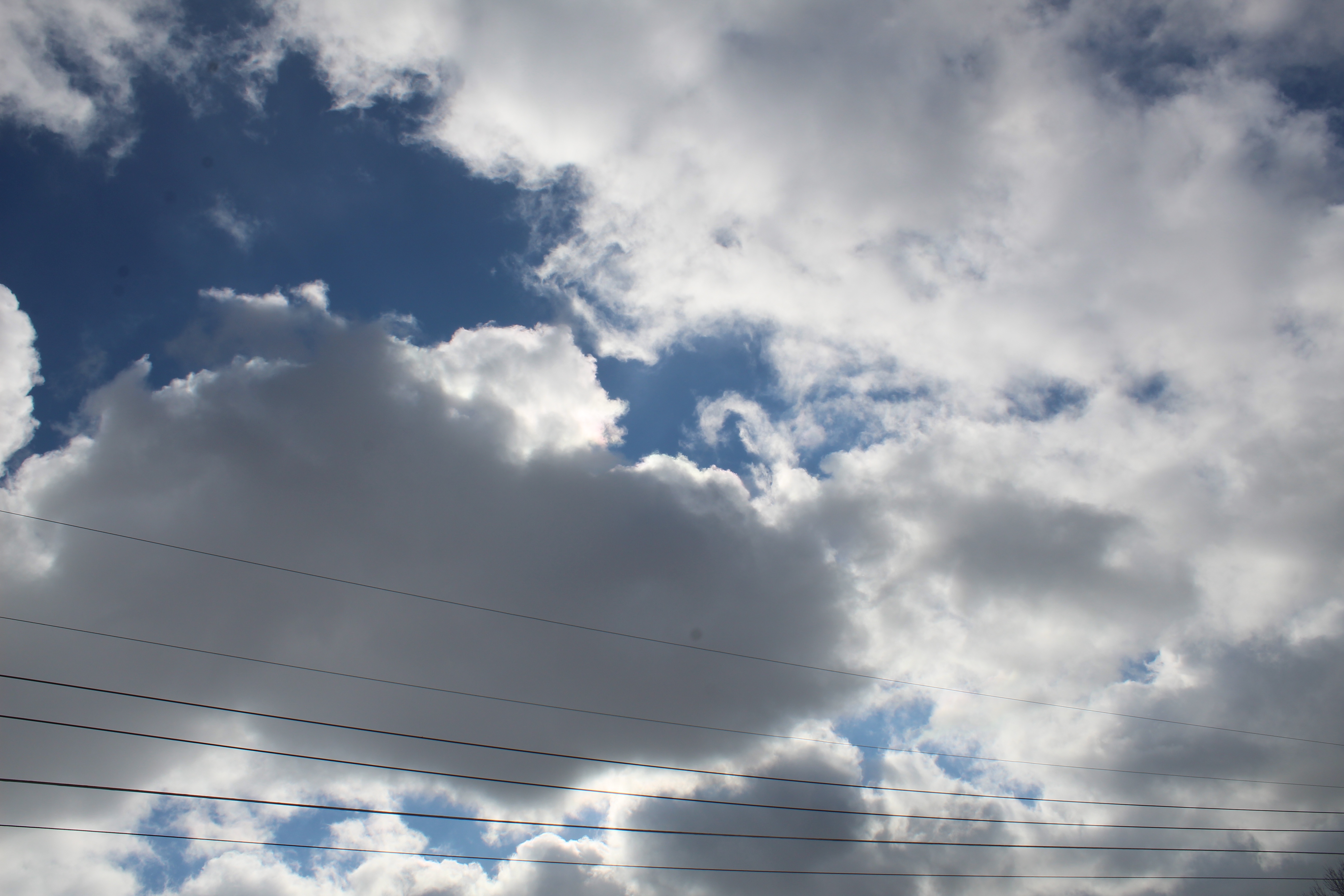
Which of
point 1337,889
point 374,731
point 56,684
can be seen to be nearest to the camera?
point 56,684

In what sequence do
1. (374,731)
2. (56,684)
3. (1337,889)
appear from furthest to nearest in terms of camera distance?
1. (1337,889)
2. (374,731)
3. (56,684)

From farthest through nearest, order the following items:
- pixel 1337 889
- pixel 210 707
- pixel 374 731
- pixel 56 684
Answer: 1. pixel 1337 889
2. pixel 374 731
3. pixel 210 707
4. pixel 56 684

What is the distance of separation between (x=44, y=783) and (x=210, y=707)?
167 inches

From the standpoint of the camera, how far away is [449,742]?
2381 centimetres

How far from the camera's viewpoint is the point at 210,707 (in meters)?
21.4

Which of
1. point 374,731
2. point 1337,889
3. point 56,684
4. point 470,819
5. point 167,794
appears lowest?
point 1337,889

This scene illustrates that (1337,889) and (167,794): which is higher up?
(167,794)

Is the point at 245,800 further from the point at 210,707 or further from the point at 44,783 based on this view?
the point at 44,783

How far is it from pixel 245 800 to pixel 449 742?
7.00 metres

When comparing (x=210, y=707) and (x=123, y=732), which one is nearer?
(x=123, y=732)

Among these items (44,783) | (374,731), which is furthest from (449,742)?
(44,783)

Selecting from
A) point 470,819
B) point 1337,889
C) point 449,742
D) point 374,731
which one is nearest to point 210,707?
point 374,731

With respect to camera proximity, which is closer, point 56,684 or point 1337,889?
point 56,684

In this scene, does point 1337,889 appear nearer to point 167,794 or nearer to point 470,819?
point 470,819
